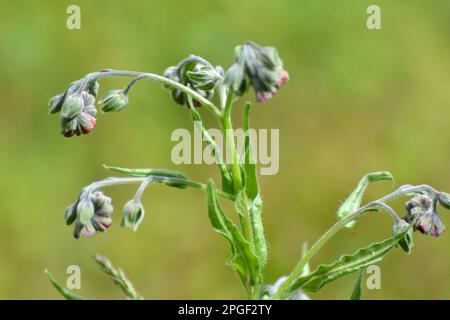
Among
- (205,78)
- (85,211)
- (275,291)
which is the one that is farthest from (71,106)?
(275,291)

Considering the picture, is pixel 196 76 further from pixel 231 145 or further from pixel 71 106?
pixel 71 106

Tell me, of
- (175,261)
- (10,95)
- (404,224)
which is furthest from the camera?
(10,95)

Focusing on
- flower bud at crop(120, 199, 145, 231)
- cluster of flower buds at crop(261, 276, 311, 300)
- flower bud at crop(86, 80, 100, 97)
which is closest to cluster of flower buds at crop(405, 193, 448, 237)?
cluster of flower buds at crop(261, 276, 311, 300)

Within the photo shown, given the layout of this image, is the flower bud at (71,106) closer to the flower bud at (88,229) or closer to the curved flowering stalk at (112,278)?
the flower bud at (88,229)

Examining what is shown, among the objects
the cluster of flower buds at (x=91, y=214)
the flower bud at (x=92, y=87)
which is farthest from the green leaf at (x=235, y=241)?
Answer: the flower bud at (x=92, y=87)

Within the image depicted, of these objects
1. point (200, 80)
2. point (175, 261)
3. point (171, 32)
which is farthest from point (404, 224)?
point (171, 32)

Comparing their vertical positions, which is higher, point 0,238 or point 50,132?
point 50,132
